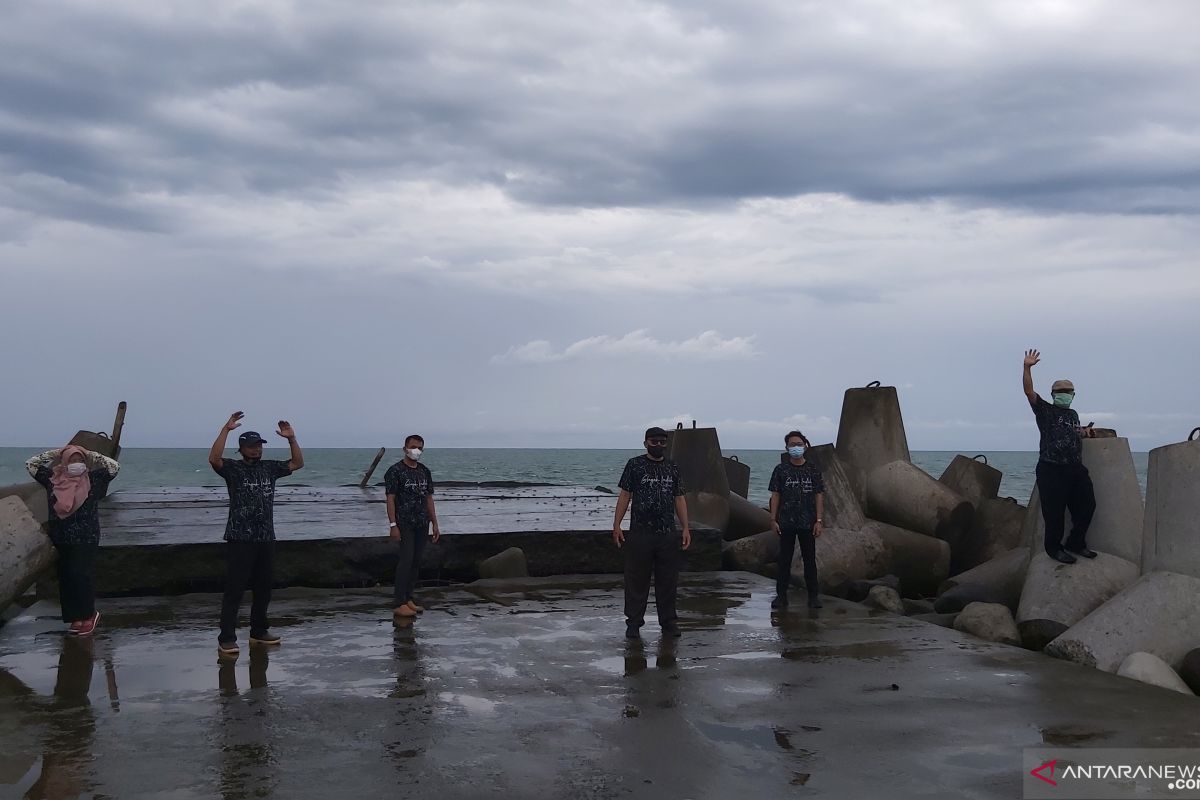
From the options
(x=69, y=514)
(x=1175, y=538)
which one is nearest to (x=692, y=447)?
(x=1175, y=538)

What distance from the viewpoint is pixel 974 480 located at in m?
16.2

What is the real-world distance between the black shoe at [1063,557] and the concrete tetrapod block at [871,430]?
5.73 m

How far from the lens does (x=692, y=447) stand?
16.7 meters

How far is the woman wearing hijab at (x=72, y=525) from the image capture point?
9.16 m

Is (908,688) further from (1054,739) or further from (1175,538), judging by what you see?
(1175,538)

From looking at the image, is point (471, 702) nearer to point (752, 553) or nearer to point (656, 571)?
point (656, 571)

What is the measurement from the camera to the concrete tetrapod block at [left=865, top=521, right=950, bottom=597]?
1338 cm

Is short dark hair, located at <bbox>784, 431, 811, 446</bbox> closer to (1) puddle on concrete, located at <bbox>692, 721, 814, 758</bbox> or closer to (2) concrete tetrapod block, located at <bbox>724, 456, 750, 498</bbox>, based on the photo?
(1) puddle on concrete, located at <bbox>692, 721, 814, 758</bbox>

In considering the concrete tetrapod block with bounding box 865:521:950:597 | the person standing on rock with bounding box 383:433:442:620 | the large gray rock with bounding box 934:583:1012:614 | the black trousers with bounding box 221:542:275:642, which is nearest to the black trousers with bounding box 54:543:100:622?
the black trousers with bounding box 221:542:275:642

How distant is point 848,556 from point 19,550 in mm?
8689

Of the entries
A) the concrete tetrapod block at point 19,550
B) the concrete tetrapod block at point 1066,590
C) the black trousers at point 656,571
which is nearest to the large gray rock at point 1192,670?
the concrete tetrapod block at point 1066,590

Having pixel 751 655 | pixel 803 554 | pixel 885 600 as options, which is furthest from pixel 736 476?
pixel 751 655

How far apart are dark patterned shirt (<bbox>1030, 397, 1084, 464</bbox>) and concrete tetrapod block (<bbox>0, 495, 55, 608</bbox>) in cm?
911

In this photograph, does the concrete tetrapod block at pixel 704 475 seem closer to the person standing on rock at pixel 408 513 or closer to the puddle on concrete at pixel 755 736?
the person standing on rock at pixel 408 513
